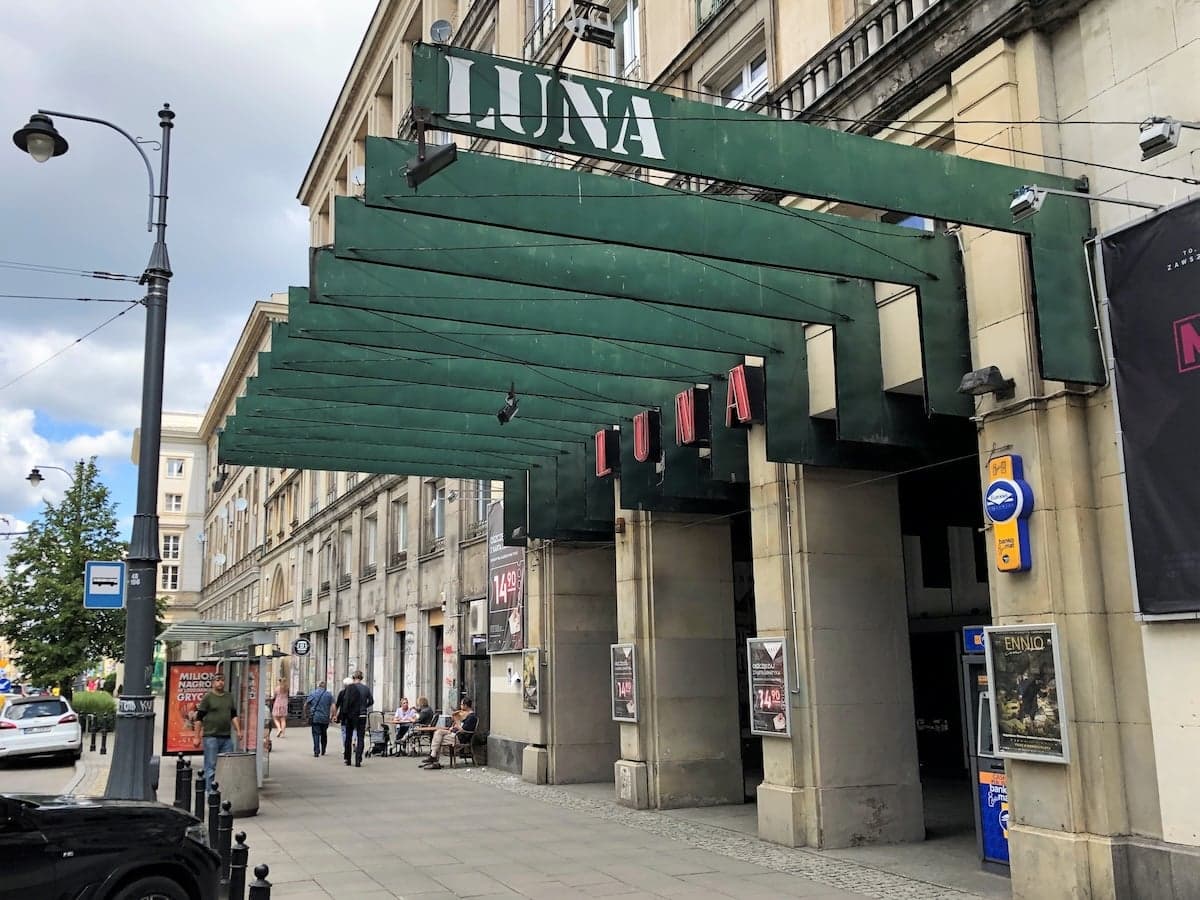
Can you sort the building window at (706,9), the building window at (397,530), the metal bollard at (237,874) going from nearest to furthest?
the metal bollard at (237,874)
the building window at (706,9)
the building window at (397,530)

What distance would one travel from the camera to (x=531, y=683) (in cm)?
1823

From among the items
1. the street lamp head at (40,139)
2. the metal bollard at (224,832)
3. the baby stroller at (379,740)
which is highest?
the street lamp head at (40,139)

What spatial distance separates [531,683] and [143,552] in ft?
26.6

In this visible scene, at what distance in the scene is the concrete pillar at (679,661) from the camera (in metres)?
14.5

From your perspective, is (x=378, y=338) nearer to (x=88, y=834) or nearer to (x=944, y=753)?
(x=88, y=834)

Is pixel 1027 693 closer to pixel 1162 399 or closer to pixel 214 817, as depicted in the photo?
pixel 1162 399

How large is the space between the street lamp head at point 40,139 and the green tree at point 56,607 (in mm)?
29196

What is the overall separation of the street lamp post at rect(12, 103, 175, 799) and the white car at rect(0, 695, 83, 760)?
43.7ft

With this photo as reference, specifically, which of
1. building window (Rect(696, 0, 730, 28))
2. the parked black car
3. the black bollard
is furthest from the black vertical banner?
building window (Rect(696, 0, 730, 28))

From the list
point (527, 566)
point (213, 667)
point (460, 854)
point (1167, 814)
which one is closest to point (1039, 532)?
point (1167, 814)

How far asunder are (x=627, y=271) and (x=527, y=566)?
9.94m

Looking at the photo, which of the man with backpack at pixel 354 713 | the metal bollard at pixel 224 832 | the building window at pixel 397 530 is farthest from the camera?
the building window at pixel 397 530

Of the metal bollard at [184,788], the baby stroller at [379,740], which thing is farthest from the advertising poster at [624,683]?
the baby stroller at [379,740]

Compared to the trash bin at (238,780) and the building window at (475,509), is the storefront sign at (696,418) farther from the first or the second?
the building window at (475,509)
